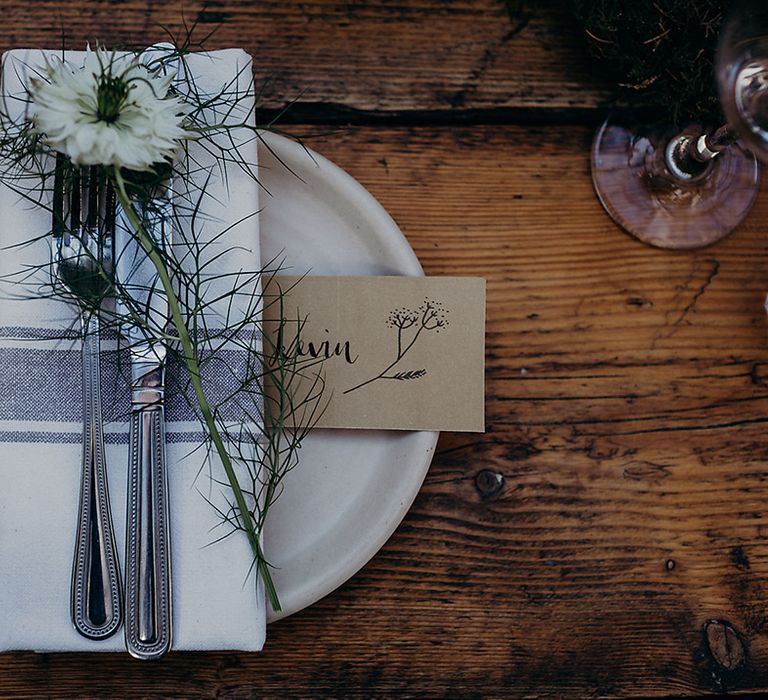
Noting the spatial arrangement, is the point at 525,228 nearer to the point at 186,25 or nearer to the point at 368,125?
the point at 368,125

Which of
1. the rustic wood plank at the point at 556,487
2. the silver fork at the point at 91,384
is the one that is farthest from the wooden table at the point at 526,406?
the silver fork at the point at 91,384

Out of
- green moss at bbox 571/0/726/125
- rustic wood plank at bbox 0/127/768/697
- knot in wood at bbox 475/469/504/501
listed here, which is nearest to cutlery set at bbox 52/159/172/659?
rustic wood plank at bbox 0/127/768/697

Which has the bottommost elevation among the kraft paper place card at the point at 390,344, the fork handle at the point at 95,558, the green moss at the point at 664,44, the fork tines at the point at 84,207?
the fork handle at the point at 95,558

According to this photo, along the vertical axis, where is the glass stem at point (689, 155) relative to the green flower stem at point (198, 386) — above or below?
above

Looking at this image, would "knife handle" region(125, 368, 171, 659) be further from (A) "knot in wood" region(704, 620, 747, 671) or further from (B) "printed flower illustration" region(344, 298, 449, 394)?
(A) "knot in wood" region(704, 620, 747, 671)

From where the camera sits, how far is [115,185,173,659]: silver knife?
49 cm

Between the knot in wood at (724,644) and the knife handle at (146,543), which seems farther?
the knot in wood at (724,644)

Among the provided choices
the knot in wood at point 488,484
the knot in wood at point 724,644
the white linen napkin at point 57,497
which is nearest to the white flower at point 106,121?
the white linen napkin at point 57,497

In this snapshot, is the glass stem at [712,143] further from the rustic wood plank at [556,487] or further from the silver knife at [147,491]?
the silver knife at [147,491]

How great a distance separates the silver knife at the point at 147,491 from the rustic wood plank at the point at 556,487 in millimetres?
101

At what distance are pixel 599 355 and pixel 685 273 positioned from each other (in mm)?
104

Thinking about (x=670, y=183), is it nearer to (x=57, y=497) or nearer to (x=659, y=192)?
(x=659, y=192)

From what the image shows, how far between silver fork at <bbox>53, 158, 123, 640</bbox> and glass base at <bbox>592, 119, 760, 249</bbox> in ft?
1.32

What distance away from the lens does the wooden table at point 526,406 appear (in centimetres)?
59
